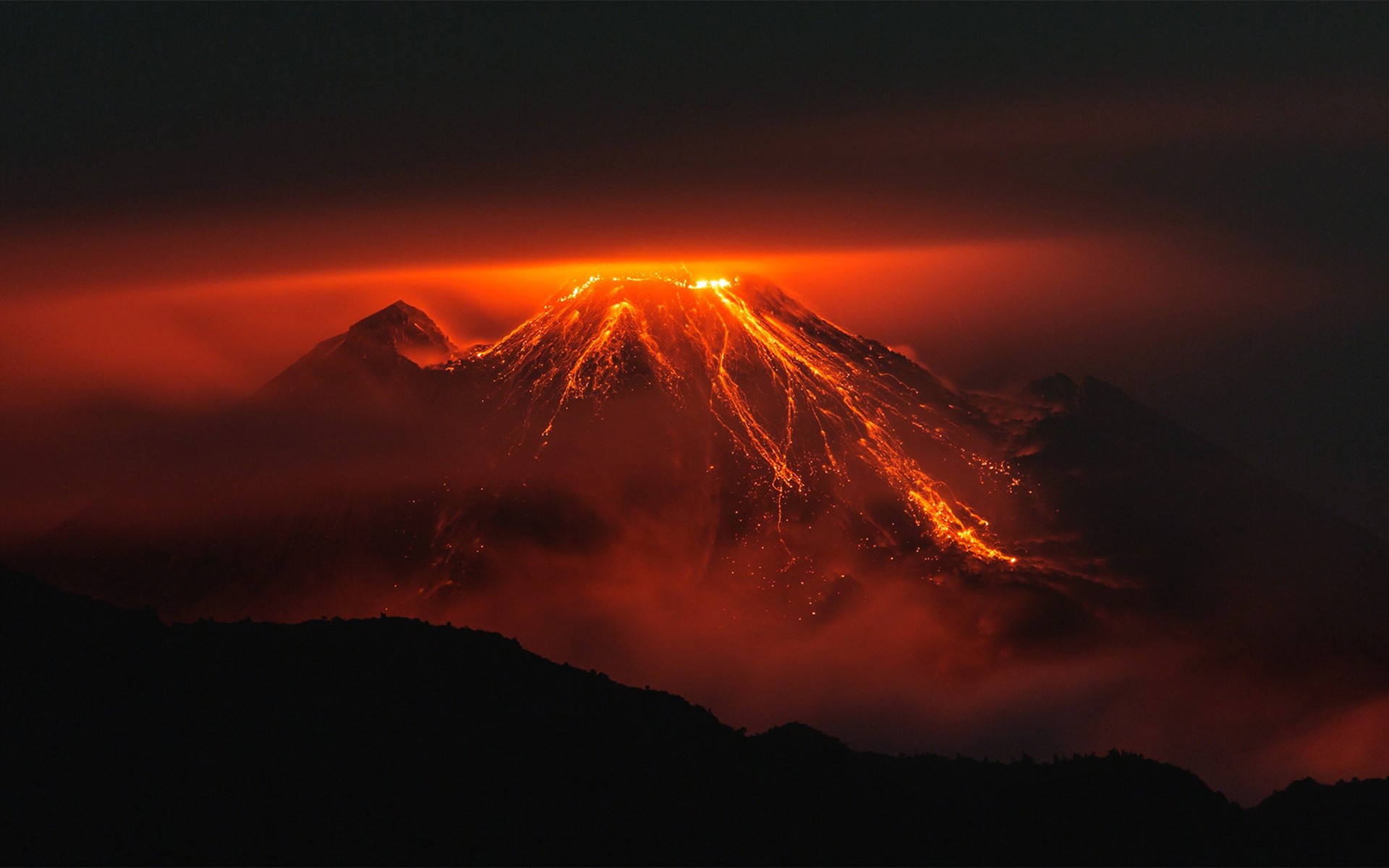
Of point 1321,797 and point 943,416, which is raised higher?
point 943,416

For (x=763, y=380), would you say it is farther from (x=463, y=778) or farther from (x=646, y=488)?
(x=463, y=778)

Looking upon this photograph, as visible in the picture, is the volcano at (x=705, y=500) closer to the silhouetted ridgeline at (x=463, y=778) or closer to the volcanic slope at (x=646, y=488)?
the volcanic slope at (x=646, y=488)

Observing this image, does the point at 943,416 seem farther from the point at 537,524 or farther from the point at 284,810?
the point at 284,810

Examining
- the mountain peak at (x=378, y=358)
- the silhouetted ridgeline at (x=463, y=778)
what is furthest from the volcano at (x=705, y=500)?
the silhouetted ridgeline at (x=463, y=778)

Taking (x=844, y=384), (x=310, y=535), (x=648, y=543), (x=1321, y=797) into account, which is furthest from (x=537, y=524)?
(x=1321, y=797)

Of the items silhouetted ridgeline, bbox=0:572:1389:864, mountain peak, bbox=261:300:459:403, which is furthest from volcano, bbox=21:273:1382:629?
silhouetted ridgeline, bbox=0:572:1389:864
